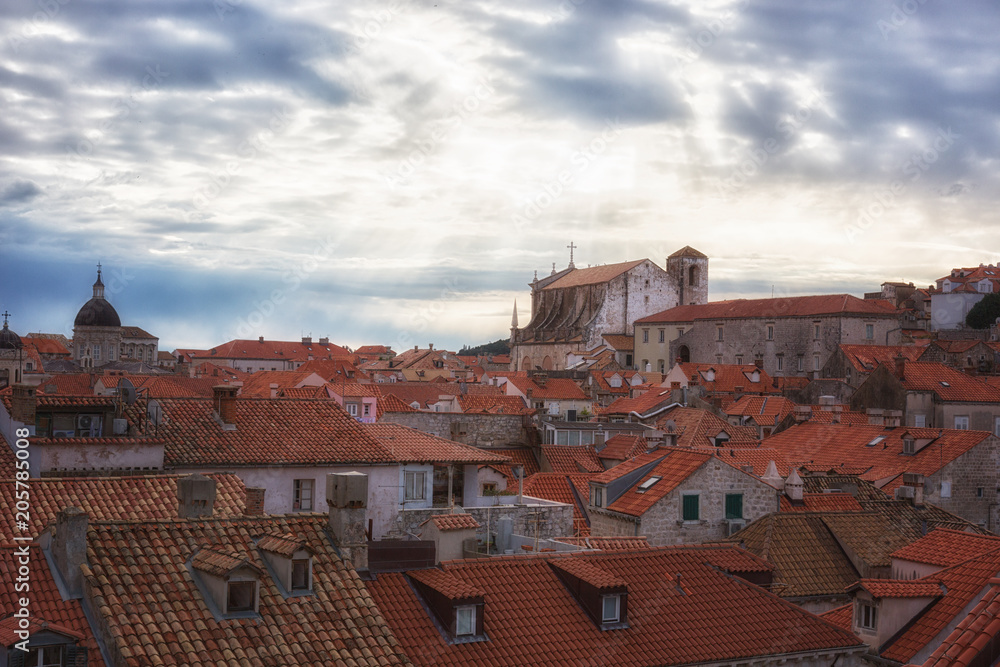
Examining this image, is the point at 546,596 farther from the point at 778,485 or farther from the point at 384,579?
the point at 778,485

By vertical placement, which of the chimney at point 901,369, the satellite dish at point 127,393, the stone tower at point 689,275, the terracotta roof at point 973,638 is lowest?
the terracotta roof at point 973,638

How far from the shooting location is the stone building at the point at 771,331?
305ft

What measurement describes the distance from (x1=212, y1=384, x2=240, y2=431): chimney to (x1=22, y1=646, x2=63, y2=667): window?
10.8m

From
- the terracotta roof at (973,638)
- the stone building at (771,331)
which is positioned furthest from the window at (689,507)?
the stone building at (771,331)

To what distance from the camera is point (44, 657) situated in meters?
10.8

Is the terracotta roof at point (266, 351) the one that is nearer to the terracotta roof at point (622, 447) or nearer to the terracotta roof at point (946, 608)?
the terracotta roof at point (622, 447)

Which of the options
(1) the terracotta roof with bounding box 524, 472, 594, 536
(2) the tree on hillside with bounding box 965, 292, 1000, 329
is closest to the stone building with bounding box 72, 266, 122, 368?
(2) the tree on hillside with bounding box 965, 292, 1000, 329

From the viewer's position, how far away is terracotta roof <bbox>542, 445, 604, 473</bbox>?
35688 mm

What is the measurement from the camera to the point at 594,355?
112 m

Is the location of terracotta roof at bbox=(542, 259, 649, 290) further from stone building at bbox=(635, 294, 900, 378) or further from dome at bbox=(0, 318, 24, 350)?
dome at bbox=(0, 318, 24, 350)

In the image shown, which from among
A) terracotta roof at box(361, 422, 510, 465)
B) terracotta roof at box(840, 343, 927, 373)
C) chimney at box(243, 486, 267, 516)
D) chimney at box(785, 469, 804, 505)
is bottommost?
chimney at box(785, 469, 804, 505)

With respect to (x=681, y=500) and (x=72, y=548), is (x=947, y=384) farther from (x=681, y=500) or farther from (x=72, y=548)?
(x=72, y=548)

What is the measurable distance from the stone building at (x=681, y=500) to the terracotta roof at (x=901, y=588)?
23.6 feet

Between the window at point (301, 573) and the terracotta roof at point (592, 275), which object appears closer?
the window at point (301, 573)
